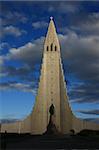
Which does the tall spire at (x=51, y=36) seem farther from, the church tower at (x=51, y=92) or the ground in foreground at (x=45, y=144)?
the ground in foreground at (x=45, y=144)

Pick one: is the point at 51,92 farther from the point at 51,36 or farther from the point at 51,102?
the point at 51,36

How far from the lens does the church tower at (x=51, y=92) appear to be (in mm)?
61875

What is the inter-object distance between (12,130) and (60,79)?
1303cm

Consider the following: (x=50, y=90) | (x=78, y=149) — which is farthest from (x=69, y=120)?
(x=78, y=149)

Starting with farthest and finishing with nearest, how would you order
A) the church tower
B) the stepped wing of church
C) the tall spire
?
1. the tall spire
2. the church tower
3. the stepped wing of church

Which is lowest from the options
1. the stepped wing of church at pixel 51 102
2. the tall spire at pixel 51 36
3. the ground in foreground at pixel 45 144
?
the ground in foreground at pixel 45 144

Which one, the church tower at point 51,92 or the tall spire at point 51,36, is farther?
the tall spire at point 51,36

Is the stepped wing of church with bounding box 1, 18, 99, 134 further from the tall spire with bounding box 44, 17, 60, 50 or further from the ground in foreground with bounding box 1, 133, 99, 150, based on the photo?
the ground in foreground with bounding box 1, 133, 99, 150

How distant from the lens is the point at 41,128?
63.0 m

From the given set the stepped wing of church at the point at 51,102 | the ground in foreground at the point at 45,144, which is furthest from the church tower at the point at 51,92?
the ground in foreground at the point at 45,144

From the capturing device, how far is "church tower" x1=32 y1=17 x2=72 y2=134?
203 feet

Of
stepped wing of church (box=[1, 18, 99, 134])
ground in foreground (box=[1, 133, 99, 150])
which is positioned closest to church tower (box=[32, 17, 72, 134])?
stepped wing of church (box=[1, 18, 99, 134])

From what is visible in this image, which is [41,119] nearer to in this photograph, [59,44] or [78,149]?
[59,44]

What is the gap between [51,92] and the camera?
2505 inches
